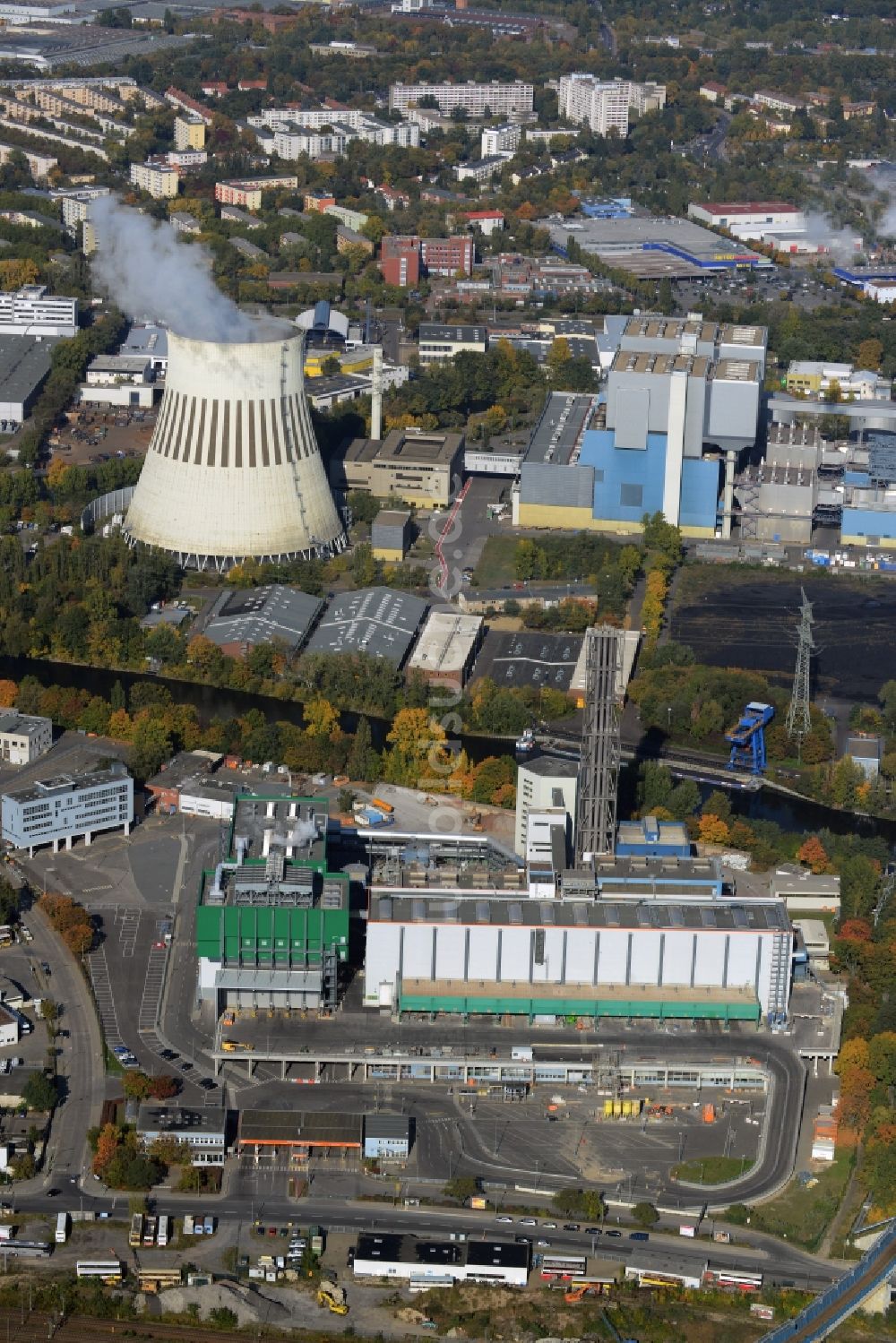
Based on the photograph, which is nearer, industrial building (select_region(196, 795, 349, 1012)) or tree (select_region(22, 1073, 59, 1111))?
tree (select_region(22, 1073, 59, 1111))

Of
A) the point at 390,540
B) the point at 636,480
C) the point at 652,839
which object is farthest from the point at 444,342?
the point at 652,839

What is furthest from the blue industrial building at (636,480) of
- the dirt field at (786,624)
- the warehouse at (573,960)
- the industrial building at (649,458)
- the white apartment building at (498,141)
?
the white apartment building at (498,141)

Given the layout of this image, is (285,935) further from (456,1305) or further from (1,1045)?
(456,1305)

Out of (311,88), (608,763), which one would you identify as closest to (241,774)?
(608,763)

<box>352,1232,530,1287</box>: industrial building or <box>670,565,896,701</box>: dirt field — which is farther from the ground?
<box>352,1232,530,1287</box>: industrial building

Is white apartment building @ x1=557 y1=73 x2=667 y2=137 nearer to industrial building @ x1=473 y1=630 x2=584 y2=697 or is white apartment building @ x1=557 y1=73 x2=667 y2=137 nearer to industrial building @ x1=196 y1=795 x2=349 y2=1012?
industrial building @ x1=473 y1=630 x2=584 y2=697

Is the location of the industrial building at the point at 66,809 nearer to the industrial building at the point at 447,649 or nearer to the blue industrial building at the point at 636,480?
the industrial building at the point at 447,649

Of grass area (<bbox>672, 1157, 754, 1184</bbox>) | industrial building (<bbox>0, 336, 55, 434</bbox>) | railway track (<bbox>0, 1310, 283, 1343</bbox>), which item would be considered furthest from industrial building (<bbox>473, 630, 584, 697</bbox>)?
railway track (<bbox>0, 1310, 283, 1343</bbox>)

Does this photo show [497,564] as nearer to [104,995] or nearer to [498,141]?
[104,995]
